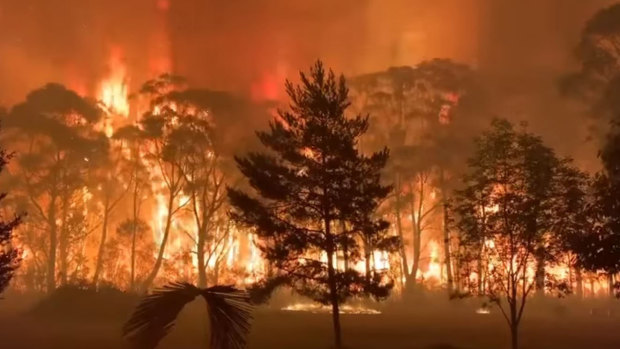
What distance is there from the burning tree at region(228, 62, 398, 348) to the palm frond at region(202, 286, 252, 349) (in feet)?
49.7

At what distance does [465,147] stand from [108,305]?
30599 mm

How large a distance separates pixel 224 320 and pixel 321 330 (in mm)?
20700

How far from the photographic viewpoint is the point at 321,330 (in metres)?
→ 26.3

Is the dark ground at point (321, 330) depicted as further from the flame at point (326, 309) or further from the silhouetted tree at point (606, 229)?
the silhouetted tree at point (606, 229)

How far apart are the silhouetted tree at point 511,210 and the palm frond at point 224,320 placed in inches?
556

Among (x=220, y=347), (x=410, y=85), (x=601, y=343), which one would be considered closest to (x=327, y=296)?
(x=601, y=343)

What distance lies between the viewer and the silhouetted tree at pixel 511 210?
19.0 meters

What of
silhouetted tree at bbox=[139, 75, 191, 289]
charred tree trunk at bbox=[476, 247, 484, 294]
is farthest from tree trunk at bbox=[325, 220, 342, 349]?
silhouetted tree at bbox=[139, 75, 191, 289]

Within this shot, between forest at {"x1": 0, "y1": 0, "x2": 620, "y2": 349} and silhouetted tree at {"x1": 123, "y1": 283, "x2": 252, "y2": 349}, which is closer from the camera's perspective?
silhouetted tree at {"x1": 123, "y1": 283, "x2": 252, "y2": 349}

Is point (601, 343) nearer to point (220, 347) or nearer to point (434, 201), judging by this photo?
point (220, 347)

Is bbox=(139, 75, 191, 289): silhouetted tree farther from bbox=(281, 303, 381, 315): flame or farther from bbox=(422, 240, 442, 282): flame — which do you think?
bbox=(422, 240, 442, 282): flame

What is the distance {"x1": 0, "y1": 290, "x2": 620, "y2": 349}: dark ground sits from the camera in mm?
23266

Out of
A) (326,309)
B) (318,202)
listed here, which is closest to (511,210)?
(318,202)

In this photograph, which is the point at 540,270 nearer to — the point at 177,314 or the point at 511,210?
the point at 511,210
